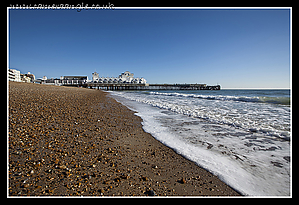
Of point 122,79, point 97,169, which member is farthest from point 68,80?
point 97,169

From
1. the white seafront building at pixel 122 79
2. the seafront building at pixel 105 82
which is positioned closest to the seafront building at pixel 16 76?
the seafront building at pixel 105 82

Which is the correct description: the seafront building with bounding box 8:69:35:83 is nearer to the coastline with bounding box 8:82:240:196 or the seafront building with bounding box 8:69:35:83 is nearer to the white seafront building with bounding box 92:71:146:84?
the white seafront building with bounding box 92:71:146:84

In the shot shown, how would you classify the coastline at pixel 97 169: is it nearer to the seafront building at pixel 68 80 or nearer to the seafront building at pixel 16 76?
the seafront building at pixel 16 76

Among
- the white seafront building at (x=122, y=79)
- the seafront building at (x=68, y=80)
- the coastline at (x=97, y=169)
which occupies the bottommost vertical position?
the coastline at (x=97, y=169)

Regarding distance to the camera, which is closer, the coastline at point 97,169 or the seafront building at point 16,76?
the coastline at point 97,169

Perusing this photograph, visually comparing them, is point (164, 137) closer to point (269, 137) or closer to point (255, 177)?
point (255, 177)

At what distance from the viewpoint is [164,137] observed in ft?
11.6

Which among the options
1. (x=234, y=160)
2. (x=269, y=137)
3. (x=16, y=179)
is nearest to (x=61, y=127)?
(x=16, y=179)

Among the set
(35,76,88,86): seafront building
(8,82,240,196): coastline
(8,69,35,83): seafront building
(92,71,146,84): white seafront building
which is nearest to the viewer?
(8,82,240,196): coastline

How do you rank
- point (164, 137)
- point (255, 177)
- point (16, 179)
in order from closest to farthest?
point (16, 179) < point (255, 177) < point (164, 137)

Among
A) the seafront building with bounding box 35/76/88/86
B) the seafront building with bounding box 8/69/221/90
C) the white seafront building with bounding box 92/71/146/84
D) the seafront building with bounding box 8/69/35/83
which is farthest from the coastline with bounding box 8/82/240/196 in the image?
the white seafront building with bounding box 92/71/146/84

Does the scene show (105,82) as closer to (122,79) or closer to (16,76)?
(122,79)

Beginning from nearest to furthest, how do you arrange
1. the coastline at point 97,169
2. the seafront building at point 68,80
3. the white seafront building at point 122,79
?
the coastline at point 97,169 → the seafront building at point 68,80 → the white seafront building at point 122,79
